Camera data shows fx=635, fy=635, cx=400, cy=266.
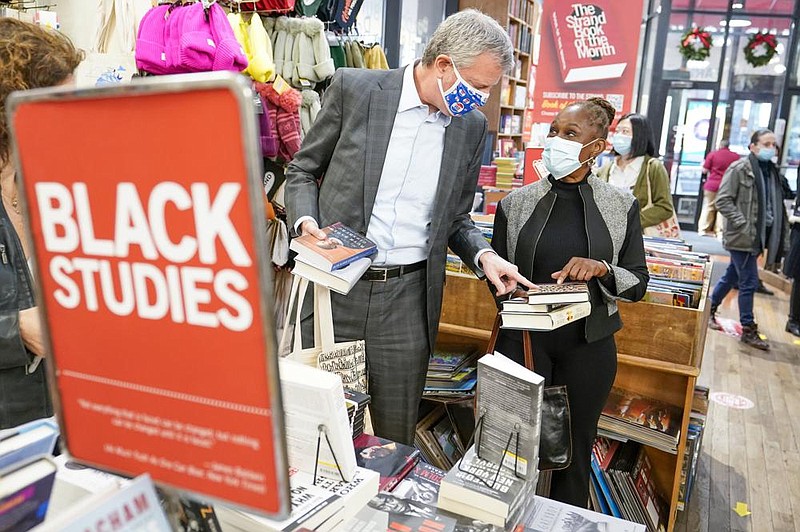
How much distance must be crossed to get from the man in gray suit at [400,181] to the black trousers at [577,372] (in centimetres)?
32

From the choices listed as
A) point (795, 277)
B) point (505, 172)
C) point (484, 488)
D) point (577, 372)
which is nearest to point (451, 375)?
point (577, 372)

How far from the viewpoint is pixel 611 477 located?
2551mm

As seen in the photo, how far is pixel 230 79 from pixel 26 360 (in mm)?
1082

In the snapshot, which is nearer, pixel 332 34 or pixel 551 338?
pixel 551 338

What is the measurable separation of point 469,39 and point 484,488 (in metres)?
1.26

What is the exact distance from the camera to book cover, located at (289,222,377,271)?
165cm

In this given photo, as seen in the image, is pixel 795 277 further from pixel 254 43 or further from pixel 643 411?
pixel 254 43

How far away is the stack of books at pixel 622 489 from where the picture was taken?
2.54 meters

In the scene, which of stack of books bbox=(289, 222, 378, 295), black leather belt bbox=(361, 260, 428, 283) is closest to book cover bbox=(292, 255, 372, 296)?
stack of books bbox=(289, 222, 378, 295)

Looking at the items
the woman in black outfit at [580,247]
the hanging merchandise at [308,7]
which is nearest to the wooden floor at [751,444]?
the woman in black outfit at [580,247]

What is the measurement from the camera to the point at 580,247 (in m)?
2.12

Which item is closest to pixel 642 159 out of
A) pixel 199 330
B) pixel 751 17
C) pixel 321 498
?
pixel 321 498

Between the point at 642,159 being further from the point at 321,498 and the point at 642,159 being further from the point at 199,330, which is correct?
the point at 199,330

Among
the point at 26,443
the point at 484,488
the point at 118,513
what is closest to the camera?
the point at 118,513
